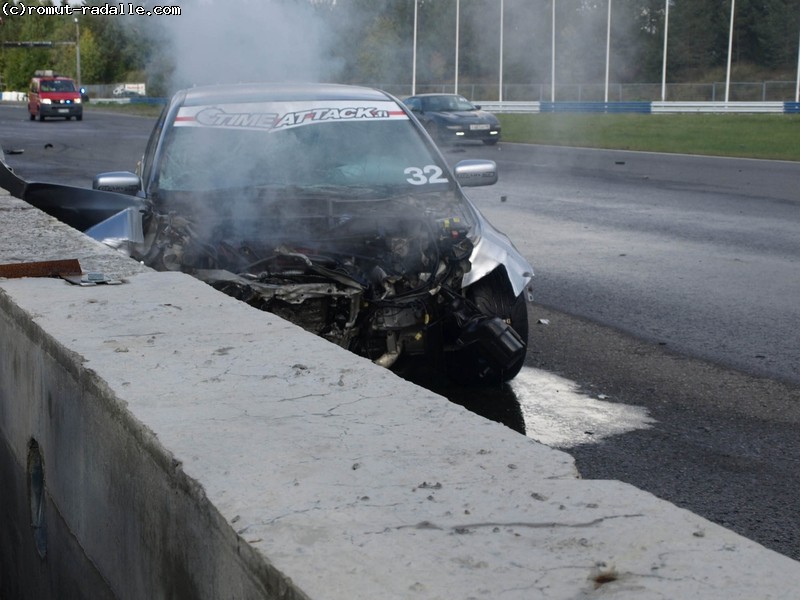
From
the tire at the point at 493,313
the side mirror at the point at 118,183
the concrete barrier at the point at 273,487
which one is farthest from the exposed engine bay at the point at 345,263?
the concrete barrier at the point at 273,487

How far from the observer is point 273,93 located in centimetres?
647

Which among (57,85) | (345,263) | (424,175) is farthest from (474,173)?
(57,85)

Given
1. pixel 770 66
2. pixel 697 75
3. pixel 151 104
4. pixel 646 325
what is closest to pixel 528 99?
pixel 697 75

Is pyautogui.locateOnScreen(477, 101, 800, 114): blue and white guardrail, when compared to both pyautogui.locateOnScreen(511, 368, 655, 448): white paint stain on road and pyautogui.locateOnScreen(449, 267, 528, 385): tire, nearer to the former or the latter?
pyautogui.locateOnScreen(511, 368, 655, 448): white paint stain on road

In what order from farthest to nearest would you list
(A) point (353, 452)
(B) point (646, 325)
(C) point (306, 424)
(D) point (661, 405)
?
(B) point (646, 325), (D) point (661, 405), (C) point (306, 424), (A) point (353, 452)

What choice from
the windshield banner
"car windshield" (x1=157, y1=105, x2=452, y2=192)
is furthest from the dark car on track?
"car windshield" (x1=157, y1=105, x2=452, y2=192)

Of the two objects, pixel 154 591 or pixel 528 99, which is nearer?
pixel 154 591

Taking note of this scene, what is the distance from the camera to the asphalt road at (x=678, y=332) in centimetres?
453

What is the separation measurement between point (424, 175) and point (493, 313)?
1004 millimetres

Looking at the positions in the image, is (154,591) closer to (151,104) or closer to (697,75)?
(151,104)

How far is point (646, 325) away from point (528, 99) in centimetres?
4423

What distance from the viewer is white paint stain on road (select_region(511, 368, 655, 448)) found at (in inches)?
199

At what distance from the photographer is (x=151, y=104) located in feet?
148

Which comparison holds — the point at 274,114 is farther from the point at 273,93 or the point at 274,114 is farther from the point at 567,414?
the point at 567,414
